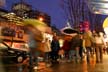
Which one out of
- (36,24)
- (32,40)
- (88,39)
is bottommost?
(32,40)

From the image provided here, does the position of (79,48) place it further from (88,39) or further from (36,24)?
(36,24)

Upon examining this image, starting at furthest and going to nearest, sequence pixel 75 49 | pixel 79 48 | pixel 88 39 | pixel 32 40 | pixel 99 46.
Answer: pixel 79 48 < pixel 75 49 < pixel 99 46 < pixel 88 39 < pixel 32 40

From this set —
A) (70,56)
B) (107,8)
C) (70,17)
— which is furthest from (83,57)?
(70,17)

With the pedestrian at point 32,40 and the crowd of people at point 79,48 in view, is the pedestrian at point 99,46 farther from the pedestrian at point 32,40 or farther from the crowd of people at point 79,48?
the pedestrian at point 32,40

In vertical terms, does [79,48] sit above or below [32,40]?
above

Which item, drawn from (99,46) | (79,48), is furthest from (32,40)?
(79,48)

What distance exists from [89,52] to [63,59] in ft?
12.9

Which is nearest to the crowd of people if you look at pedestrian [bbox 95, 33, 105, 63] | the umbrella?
pedestrian [bbox 95, 33, 105, 63]

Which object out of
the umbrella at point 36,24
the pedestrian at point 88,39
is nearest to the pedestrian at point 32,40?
the umbrella at point 36,24

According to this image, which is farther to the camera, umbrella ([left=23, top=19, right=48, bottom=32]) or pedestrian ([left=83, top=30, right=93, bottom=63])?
pedestrian ([left=83, top=30, right=93, bottom=63])

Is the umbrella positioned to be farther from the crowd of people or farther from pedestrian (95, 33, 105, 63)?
pedestrian (95, 33, 105, 63)

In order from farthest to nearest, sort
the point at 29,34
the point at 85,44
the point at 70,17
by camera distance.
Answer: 1. the point at 70,17
2. the point at 85,44
3. the point at 29,34

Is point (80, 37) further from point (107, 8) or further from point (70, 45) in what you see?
point (107, 8)

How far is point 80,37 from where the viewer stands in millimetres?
25344
